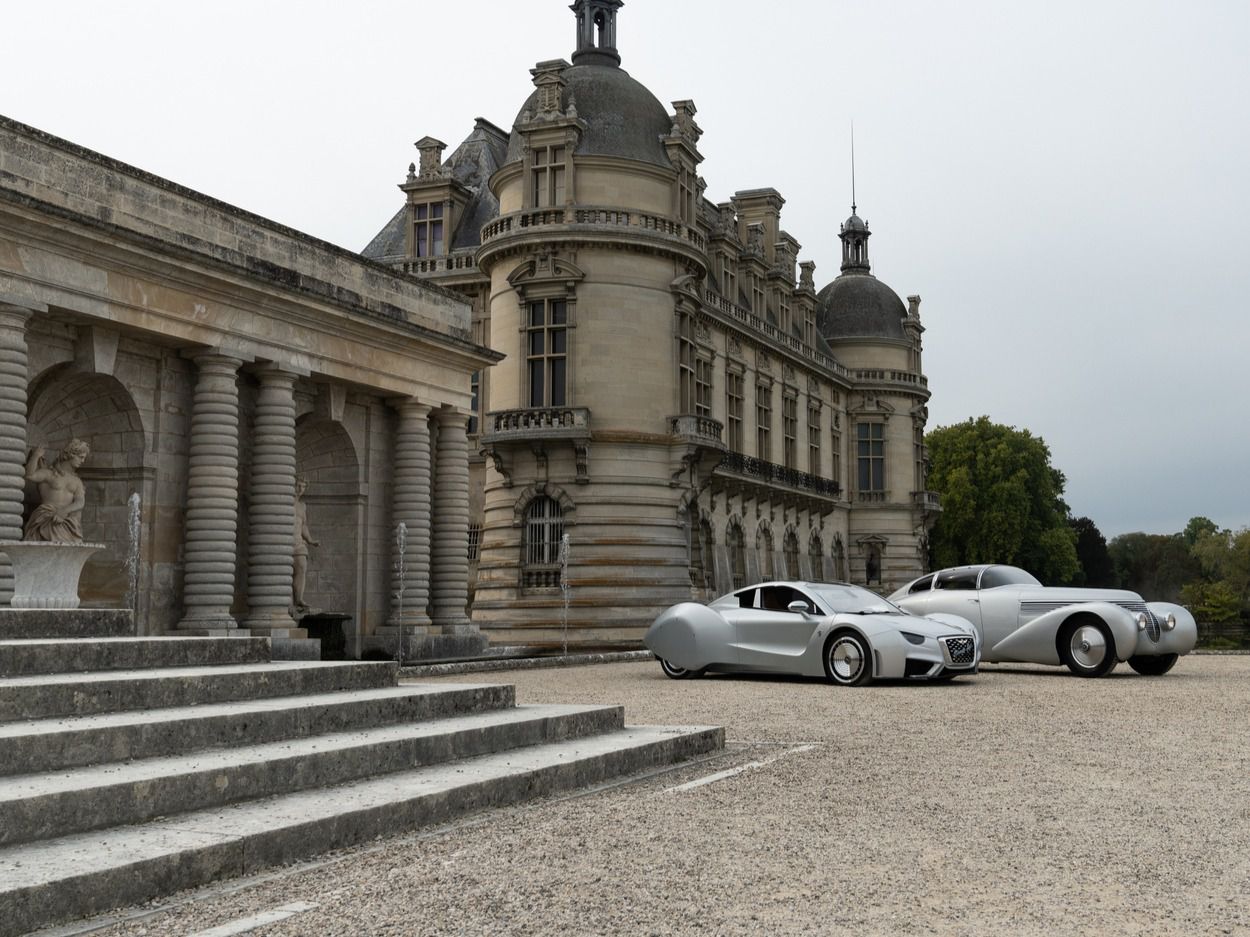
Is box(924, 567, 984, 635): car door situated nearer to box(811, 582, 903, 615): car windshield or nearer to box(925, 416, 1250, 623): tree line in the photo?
box(811, 582, 903, 615): car windshield

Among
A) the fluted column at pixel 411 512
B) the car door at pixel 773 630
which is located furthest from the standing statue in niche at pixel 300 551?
the car door at pixel 773 630

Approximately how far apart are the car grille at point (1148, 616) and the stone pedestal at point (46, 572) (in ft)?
44.7

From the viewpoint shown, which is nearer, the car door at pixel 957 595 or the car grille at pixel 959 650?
the car grille at pixel 959 650

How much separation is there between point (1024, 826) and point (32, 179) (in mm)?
15635

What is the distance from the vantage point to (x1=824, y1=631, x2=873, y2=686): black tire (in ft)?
55.2

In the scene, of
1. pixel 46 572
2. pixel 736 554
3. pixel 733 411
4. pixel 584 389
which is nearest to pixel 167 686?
pixel 46 572

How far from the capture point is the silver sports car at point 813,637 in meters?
16.9

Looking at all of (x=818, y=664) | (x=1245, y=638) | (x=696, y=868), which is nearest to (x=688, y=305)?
(x=818, y=664)

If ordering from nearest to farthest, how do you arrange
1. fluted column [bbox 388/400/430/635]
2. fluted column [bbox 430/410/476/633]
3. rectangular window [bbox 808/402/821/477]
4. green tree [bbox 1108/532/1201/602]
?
fluted column [bbox 388/400/430/635]
fluted column [bbox 430/410/476/633]
rectangular window [bbox 808/402/821/477]
green tree [bbox 1108/532/1201/602]

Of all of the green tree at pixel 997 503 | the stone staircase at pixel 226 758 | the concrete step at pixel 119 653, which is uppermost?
the green tree at pixel 997 503

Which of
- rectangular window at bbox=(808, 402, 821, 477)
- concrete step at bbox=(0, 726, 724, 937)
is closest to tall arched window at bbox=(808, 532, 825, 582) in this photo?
rectangular window at bbox=(808, 402, 821, 477)

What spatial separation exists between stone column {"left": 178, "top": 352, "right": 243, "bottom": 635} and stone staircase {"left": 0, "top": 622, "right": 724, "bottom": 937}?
10.8 metres

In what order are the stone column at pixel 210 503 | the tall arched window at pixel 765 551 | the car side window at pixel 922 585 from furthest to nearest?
the tall arched window at pixel 765 551 → the car side window at pixel 922 585 → the stone column at pixel 210 503

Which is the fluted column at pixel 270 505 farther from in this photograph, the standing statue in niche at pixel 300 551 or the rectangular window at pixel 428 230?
the rectangular window at pixel 428 230
